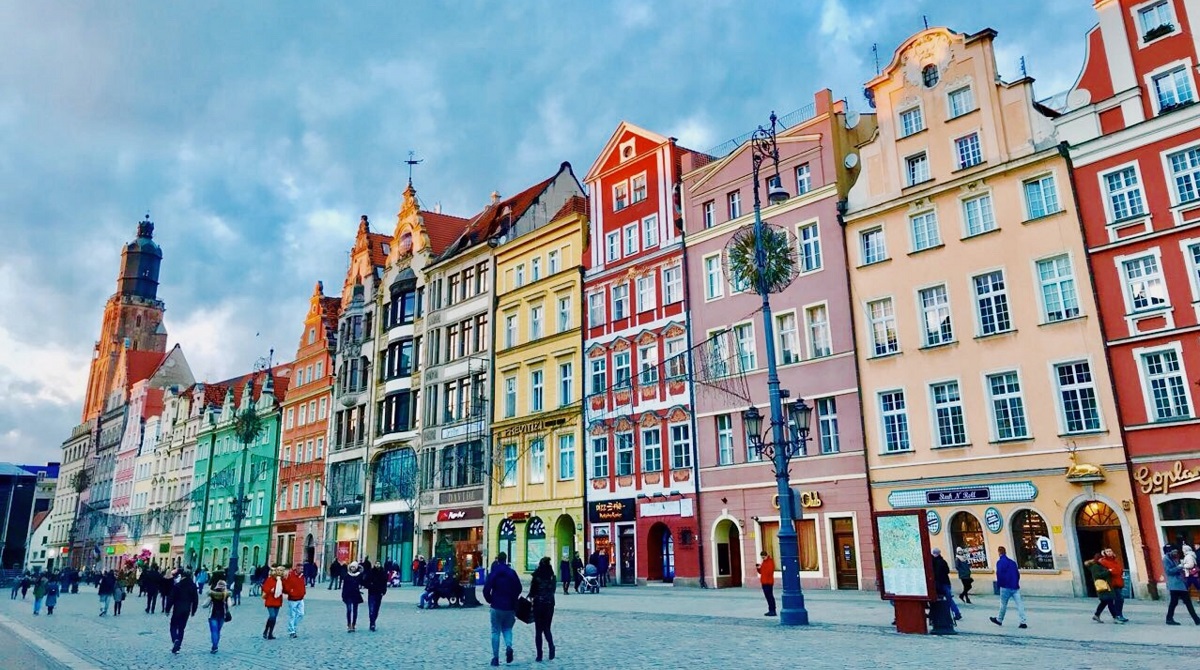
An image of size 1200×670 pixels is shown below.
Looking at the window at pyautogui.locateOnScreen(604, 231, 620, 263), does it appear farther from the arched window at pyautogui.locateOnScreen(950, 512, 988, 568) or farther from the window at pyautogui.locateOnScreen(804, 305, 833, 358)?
the arched window at pyautogui.locateOnScreen(950, 512, 988, 568)

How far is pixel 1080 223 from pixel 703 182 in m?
15.6

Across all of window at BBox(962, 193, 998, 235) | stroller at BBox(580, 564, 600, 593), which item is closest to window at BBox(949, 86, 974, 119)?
window at BBox(962, 193, 998, 235)

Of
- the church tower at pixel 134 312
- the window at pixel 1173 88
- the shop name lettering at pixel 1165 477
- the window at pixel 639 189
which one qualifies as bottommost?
the shop name lettering at pixel 1165 477

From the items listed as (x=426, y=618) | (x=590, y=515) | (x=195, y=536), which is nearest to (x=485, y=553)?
(x=590, y=515)

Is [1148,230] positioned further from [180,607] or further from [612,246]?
[180,607]

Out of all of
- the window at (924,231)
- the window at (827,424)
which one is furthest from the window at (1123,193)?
the window at (827,424)

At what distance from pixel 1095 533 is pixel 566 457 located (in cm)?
2285

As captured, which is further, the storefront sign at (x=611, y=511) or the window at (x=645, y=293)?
the window at (x=645, y=293)

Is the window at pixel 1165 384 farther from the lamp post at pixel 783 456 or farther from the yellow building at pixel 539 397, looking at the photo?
the yellow building at pixel 539 397

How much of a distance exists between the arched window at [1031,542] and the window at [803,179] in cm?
1430

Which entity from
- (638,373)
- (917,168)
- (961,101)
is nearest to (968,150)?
(961,101)

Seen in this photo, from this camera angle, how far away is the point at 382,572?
2198 centimetres

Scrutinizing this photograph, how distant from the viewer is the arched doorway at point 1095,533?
2470 cm

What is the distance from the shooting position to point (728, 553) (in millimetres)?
34531
